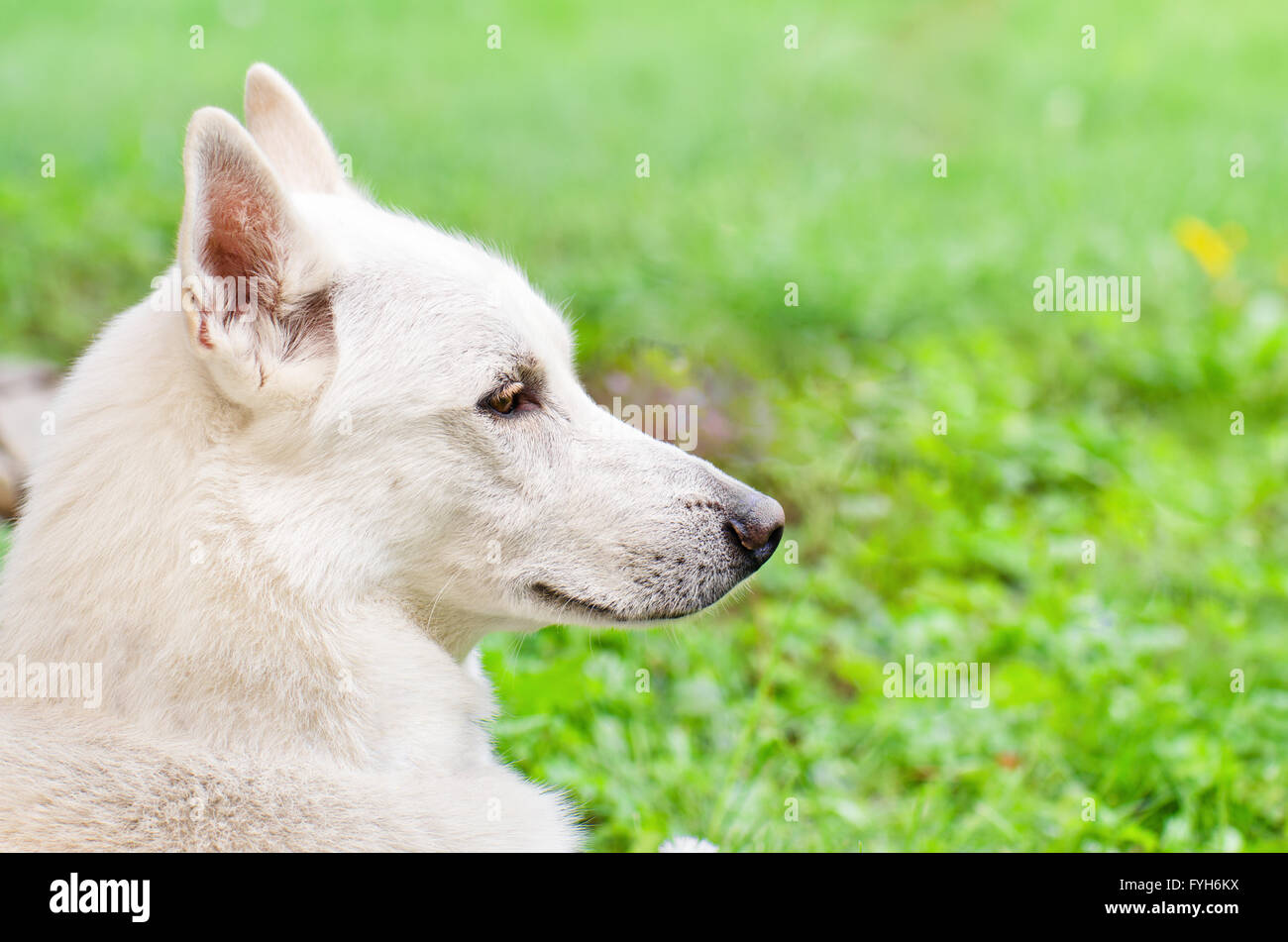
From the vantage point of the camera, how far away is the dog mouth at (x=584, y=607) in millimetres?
2650

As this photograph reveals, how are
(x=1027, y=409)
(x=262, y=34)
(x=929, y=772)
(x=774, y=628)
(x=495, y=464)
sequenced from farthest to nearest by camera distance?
1. (x=262, y=34)
2. (x=1027, y=409)
3. (x=774, y=628)
4. (x=929, y=772)
5. (x=495, y=464)

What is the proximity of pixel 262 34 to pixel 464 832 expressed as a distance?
8.44 m

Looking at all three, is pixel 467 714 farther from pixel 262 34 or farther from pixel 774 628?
pixel 262 34

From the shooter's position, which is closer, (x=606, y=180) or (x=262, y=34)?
(x=606, y=180)

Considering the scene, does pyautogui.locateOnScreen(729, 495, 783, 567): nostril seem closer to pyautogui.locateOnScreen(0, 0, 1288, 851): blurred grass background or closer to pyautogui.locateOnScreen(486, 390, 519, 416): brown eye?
pyautogui.locateOnScreen(486, 390, 519, 416): brown eye

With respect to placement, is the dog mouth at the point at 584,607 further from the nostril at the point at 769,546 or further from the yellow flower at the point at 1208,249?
the yellow flower at the point at 1208,249

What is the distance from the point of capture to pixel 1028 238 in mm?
7387

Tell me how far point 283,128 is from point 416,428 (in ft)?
3.12

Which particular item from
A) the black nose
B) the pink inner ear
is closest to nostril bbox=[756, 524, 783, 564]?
the black nose

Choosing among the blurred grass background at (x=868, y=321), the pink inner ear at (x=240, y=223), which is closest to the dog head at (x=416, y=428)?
the pink inner ear at (x=240, y=223)

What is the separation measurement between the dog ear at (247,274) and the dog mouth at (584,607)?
26.1 inches

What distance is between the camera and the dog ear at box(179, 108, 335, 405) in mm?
2236

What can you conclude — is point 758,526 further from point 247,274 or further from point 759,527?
point 247,274
